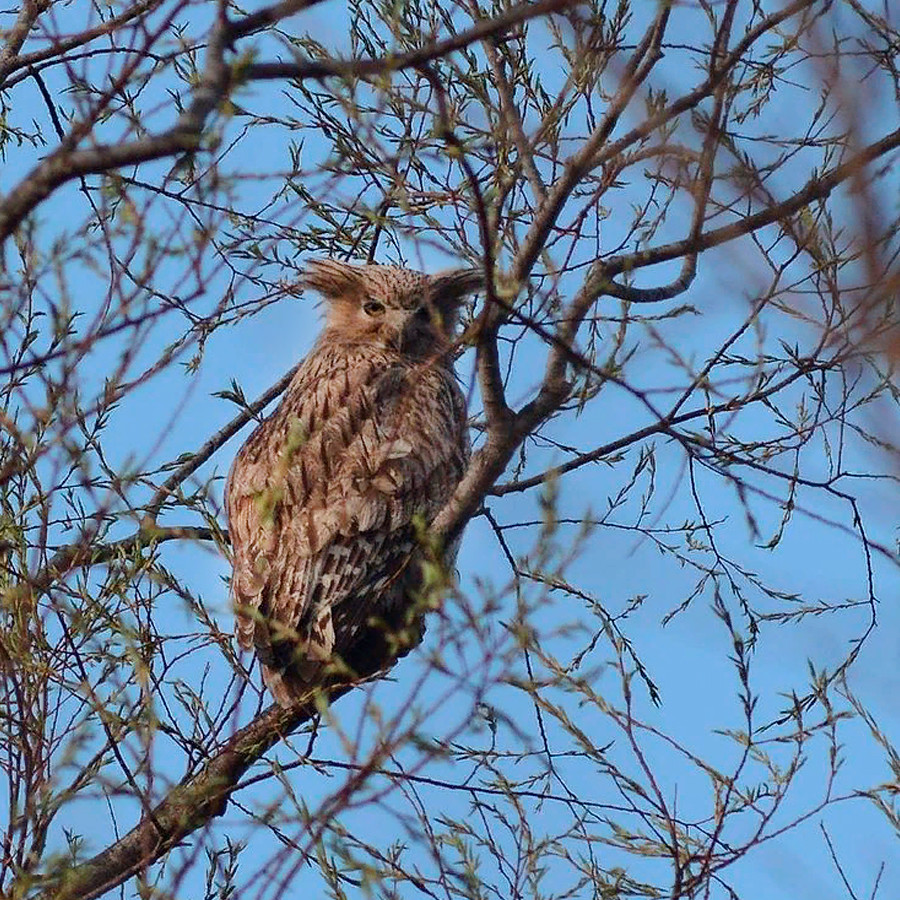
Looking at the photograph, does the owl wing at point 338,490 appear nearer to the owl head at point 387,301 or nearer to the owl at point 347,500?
the owl at point 347,500

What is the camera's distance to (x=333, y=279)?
21.3ft

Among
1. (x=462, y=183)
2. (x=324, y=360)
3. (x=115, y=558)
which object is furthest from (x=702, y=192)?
(x=324, y=360)

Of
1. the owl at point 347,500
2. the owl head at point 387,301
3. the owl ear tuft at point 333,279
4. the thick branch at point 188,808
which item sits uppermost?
the owl ear tuft at point 333,279

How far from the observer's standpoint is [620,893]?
3.91 metres

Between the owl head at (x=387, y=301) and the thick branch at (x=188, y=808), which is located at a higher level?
the owl head at (x=387, y=301)

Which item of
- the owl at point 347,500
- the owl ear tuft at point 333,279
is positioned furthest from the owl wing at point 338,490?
the owl ear tuft at point 333,279

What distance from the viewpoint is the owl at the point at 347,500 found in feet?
15.6

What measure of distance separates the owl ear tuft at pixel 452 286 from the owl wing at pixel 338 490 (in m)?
0.51

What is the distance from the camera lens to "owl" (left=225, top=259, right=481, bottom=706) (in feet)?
15.6

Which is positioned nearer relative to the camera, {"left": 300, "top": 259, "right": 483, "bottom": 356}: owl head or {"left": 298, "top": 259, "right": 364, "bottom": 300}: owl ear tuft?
{"left": 300, "top": 259, "right": 483, "bottom": 356}: owl head

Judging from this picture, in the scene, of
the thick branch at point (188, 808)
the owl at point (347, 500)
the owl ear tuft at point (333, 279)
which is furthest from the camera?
the owl ear tuft at point (333, 279)

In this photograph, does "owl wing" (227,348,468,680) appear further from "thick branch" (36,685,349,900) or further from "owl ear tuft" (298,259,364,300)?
"owl ear tuft" (298,259,364,300)

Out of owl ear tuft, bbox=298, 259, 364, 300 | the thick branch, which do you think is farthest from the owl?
owl ear tuft, bbox=298, 259, 364, 300

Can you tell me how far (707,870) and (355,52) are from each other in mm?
2759
